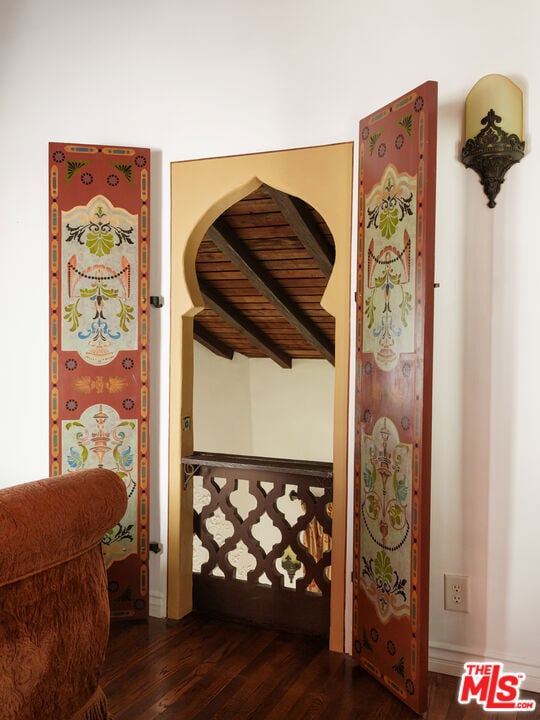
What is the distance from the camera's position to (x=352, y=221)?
2.90 m

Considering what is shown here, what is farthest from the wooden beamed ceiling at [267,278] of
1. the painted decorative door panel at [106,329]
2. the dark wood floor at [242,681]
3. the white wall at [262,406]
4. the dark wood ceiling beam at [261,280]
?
the dark wood floor at [242,681]

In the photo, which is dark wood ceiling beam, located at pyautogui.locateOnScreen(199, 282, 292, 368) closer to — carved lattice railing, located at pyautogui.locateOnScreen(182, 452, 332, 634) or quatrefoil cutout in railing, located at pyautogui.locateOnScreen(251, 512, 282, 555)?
quatrefoil cutout in railing, located at pyautogui.locateOnScreen(251, 512, 282, 555)

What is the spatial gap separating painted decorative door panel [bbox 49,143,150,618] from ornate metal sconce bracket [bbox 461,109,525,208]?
152 cm

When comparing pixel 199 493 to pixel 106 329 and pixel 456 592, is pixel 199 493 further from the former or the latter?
pixel 456 592

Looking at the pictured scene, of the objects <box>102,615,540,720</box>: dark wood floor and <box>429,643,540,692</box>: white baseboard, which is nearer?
<box>102,615,540,720</box>: dark wood floor

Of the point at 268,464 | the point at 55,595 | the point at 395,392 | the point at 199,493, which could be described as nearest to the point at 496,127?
the point at 395,392

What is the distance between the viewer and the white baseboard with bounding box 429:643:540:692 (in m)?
2.61

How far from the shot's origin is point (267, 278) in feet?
15.8

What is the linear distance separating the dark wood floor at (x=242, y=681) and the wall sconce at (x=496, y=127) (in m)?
2.01

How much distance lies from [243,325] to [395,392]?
3389 millimetres

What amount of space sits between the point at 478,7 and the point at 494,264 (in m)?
1.03

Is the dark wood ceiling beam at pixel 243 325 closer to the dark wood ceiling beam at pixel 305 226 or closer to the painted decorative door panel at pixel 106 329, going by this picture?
the dark wood ceiling beam at pixel 305 226

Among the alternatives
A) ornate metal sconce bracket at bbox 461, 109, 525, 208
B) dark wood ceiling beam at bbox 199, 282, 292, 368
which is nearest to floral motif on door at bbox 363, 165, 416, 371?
ornate metal sconce bracket at bbox 461, 109, 525, 208

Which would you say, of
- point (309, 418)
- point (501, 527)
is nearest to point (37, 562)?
point (501, 527)
